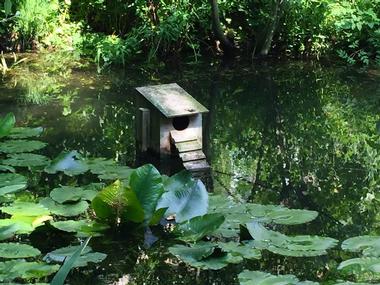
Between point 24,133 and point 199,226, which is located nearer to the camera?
point 199,226

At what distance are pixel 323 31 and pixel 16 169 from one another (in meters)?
5.43

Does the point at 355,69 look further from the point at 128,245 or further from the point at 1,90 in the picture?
the point at 128,245

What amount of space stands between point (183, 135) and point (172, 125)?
0.11m

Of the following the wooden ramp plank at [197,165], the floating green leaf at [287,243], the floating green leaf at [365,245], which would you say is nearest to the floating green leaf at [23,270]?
the floating green leaf at [287,243]

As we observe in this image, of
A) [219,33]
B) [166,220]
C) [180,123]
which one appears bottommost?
[166,220]

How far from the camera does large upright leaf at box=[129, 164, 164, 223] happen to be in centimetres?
334

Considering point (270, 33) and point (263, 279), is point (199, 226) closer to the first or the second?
point (263, 279)

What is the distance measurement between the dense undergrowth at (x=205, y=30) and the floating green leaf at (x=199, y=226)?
520 cm

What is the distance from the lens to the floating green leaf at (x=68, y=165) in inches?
163

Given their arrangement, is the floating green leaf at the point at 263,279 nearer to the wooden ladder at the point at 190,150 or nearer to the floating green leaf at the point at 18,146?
the wooden ladder at the point at 190,150

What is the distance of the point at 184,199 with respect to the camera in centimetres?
341

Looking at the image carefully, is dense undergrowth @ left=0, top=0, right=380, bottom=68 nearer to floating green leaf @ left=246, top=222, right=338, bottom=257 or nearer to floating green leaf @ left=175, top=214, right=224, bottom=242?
floating green leaf @ left=175, top=214, right=224, bottom=242

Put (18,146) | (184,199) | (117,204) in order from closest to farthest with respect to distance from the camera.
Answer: (117,204), (184,199), (18,146)

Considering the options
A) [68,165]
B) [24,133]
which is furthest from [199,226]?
[24,133]
